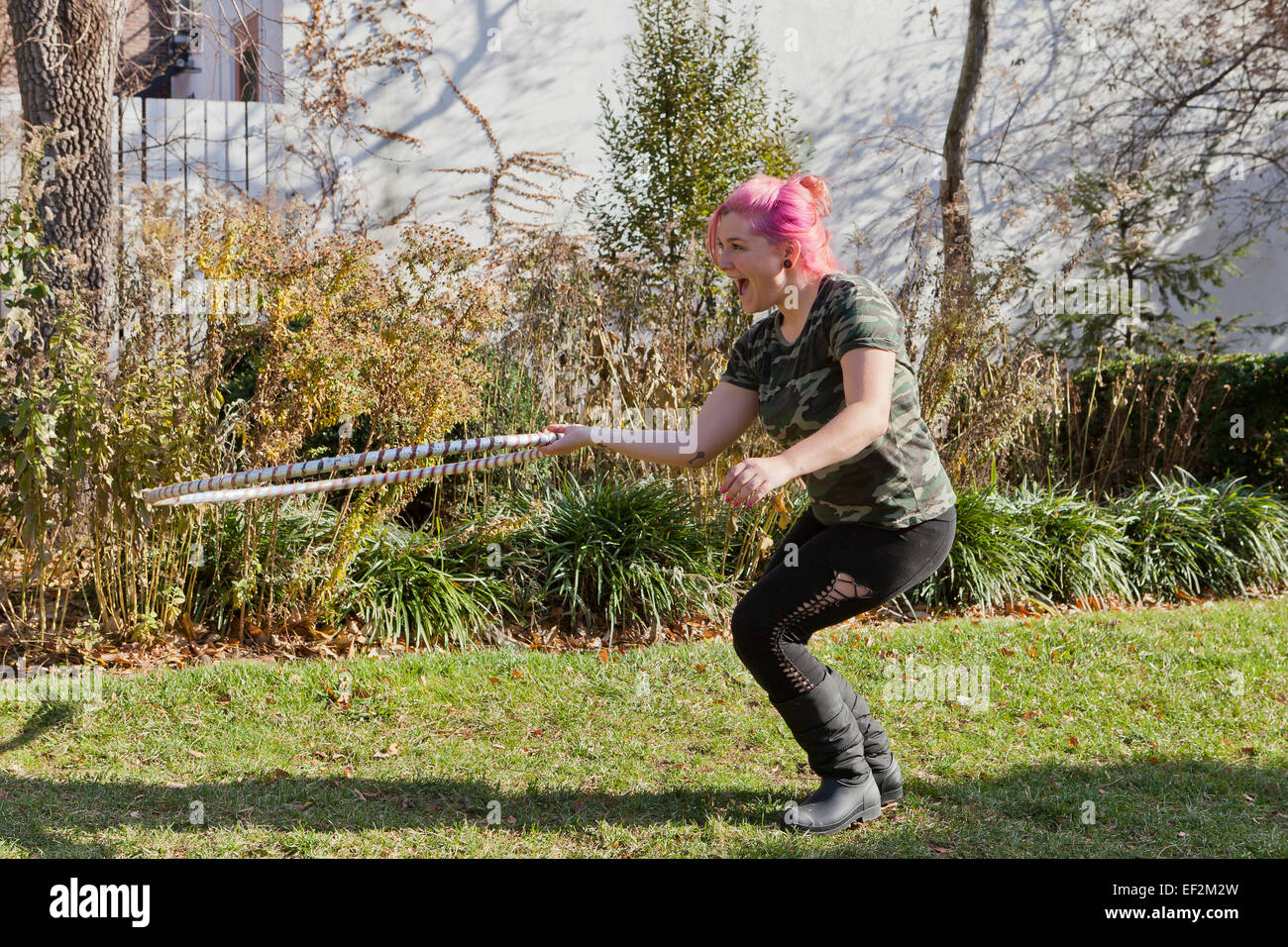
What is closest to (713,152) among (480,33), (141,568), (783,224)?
(480,33)

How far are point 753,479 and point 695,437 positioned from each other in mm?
860

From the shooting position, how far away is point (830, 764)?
3486 mm

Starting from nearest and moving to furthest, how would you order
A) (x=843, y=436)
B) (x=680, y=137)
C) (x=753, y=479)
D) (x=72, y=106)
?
(x=753, y=479), (x=843, y=436), (x=72, y=106), (x=680, y=137)

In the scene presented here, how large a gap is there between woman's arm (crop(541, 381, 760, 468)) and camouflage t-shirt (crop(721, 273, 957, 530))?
0.58 feet

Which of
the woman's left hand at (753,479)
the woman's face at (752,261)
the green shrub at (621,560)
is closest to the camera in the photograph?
the woman's left hand at (753,479)

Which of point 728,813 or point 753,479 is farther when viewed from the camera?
point 728,813

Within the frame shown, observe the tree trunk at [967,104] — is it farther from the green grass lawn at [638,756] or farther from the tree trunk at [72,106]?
the tree trunk at [72,106]

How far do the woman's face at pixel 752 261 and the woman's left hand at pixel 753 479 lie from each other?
713 mm

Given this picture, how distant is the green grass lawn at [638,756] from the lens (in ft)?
11.5

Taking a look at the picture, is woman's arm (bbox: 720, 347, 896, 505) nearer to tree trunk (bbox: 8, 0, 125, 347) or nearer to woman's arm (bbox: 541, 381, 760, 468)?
woman's arm (bbox: 541, 381, 760, 468)

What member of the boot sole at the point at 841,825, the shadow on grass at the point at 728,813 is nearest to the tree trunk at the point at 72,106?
the shadow on grass at the point at 728,813

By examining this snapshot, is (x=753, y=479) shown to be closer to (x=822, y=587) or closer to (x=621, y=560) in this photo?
(x=822, y=587)

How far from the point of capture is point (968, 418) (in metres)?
7.56

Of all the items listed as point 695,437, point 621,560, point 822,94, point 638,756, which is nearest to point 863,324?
point 695,437
